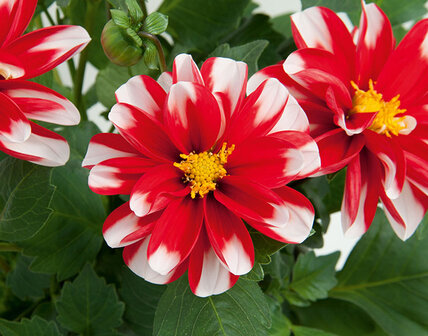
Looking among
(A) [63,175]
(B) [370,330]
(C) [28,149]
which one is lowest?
(B) [370,330]

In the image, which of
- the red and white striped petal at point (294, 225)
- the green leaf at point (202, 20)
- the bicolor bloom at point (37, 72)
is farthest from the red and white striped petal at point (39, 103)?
the green leaf at point (202, 20)

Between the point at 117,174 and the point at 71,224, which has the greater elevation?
the point at 117,174

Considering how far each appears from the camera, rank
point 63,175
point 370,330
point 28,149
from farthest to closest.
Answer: point 370,330, point 63,175, point 28,149

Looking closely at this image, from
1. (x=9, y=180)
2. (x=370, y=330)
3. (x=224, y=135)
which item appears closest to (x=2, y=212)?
(x=9, y=180)

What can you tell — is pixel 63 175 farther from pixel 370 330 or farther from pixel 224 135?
pixel 370 330

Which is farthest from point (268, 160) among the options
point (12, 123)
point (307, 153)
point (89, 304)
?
point (89, 304)

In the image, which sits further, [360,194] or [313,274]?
[313,274]

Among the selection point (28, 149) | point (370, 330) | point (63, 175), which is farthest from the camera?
point (370, 330)

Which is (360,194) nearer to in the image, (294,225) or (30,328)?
(294,225)
